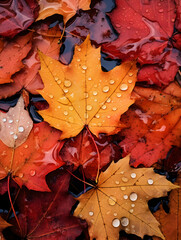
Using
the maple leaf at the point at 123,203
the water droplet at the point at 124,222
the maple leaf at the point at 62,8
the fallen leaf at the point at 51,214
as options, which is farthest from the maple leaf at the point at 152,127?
the maple leaf at the point at 62,8

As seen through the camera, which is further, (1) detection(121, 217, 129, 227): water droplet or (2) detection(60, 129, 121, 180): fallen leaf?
(2) detection(60, 129, 121, 180): fallen leaf

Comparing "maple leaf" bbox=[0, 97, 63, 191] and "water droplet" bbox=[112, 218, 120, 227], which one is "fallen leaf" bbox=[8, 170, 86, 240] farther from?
"water droplet" bbox=[112, 218, 120, 227]

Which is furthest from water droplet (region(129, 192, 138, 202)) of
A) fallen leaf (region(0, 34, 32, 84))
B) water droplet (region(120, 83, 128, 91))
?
fallen leaf (region(0, 34, 32, 84))

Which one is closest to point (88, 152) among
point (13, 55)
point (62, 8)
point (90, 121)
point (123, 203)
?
point (90, 121)

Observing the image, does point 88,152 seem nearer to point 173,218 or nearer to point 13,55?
point 173,218

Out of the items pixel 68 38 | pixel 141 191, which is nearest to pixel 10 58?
pixel 68 38

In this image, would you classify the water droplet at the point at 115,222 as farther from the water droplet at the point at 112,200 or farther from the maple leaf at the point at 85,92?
the maple leaf at the point at 85,92

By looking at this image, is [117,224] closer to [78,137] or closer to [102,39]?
[78,137]
